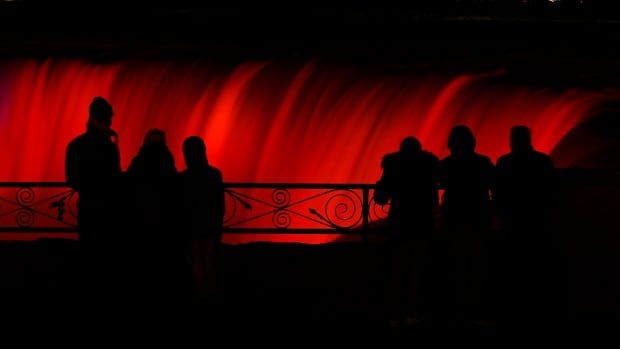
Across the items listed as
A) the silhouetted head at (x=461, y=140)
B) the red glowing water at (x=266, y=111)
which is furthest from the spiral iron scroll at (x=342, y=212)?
the silhouetted head at (x=461, y=140)

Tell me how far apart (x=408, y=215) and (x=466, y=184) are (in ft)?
1.90

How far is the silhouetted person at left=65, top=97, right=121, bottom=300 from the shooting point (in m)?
7.01

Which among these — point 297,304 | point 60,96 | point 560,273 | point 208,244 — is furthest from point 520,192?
point 60,96

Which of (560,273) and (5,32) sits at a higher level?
(5,32)

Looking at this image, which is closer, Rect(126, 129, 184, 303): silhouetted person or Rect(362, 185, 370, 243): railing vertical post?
Rect(126, 129, 184, 303): silhouetted person

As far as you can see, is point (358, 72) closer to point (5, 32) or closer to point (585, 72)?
point (585, 72)

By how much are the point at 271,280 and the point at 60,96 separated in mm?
5716

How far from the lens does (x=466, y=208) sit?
24.5 feet

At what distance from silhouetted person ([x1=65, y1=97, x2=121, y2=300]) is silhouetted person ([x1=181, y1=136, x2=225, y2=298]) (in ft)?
2.98

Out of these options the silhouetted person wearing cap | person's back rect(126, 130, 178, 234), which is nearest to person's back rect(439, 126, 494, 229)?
the silhouetted person wearing cap

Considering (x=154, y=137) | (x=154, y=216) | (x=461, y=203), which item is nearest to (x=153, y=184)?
(x=154, y=216)

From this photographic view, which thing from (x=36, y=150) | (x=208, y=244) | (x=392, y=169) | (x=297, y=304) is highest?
(x=36, y=150)

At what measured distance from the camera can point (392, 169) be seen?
298 inches

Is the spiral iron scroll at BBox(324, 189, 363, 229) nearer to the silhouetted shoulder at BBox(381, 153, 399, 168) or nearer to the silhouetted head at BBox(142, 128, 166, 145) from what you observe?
the silhouetted shoulder at BBox(381, 153, 399, 168)
